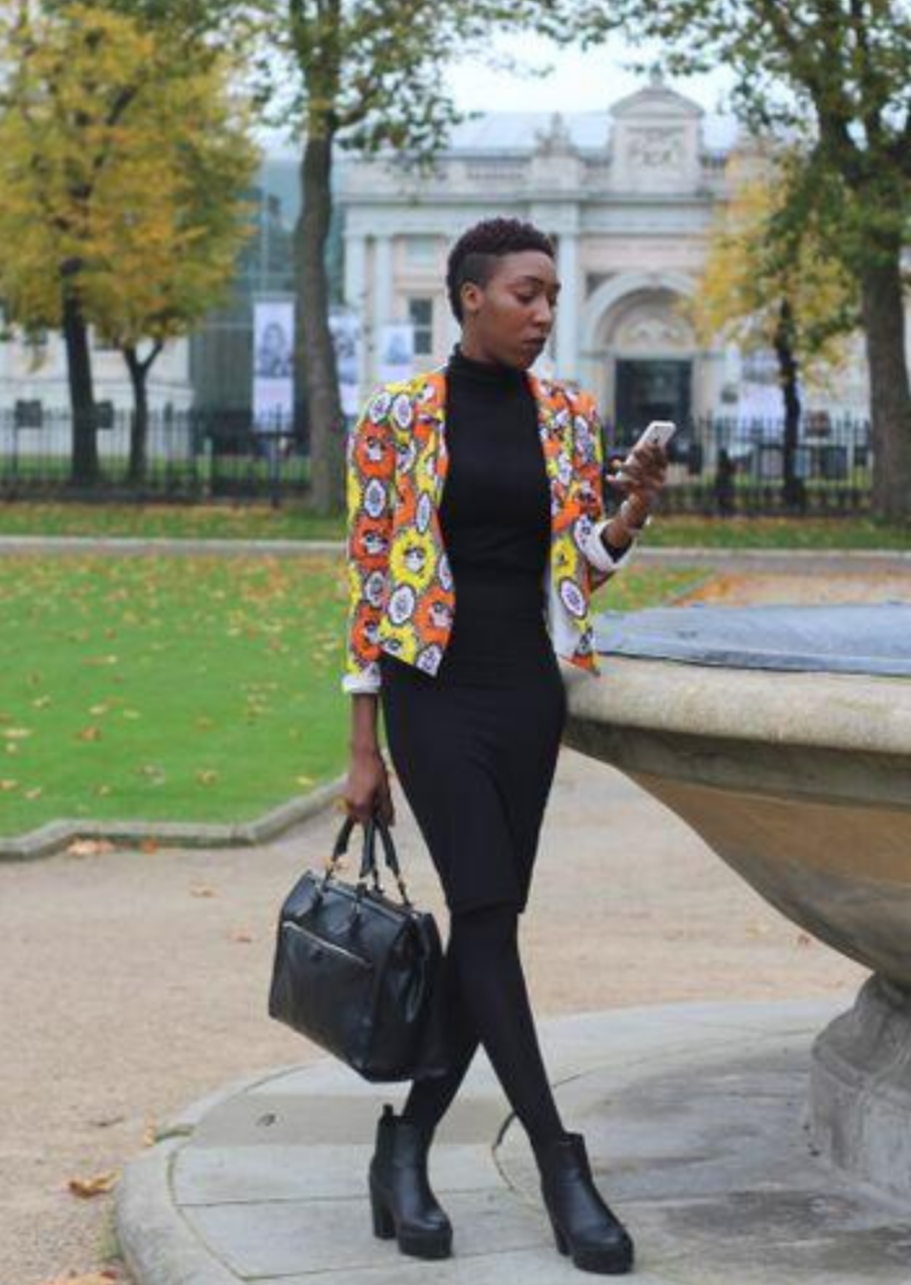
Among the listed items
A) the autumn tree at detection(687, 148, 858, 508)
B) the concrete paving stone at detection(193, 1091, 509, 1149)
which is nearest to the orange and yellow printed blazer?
the concrete paving stone at detection(193, 1091, 509, 1149)

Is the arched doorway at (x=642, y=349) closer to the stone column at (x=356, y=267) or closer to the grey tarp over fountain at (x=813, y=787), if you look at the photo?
the stone column at (x=356, y=267)

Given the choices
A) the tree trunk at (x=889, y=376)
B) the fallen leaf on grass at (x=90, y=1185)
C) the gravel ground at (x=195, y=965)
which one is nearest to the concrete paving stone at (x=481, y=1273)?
the gravel ground at (x=195, y=965)

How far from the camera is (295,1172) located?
17.4ft

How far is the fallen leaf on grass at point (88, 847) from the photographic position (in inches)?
392

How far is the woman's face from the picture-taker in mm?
4699

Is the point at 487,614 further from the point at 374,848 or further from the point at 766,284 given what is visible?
the point at 766,284

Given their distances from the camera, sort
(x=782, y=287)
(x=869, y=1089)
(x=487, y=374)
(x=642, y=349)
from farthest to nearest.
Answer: (x=642, y=349), (x=782, y=287), (x=869, y=1089), (x=487, y=374)

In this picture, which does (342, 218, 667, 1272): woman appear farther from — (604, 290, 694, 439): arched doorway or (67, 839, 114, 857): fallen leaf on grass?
(604, 290, 694, 439): arched doorway

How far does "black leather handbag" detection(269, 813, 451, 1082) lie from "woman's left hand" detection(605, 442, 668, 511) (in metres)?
0.74

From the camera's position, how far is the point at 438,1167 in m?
5.28

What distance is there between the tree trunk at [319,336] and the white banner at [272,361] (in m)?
6.33

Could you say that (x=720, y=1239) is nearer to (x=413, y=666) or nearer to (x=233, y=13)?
(x=413, y=666)

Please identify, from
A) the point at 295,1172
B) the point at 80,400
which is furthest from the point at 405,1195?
the point at 80,400

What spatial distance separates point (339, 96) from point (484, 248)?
30.3 meters
